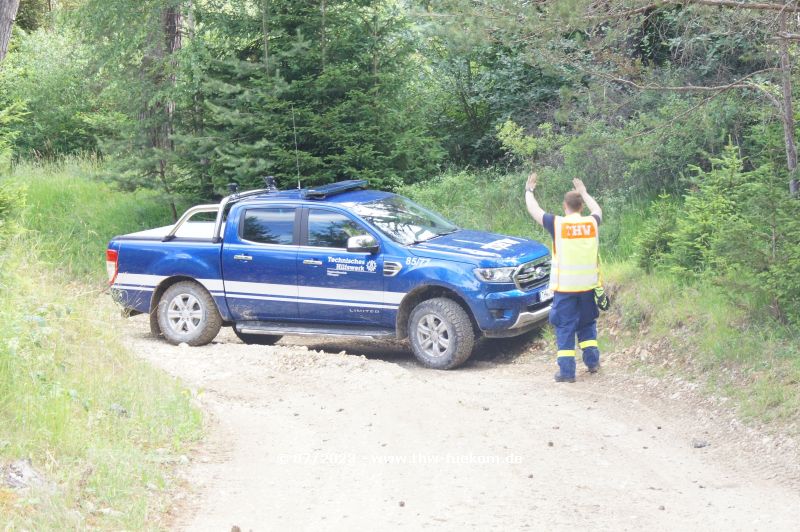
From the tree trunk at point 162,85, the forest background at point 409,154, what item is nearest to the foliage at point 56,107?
the forest background at point 409,154

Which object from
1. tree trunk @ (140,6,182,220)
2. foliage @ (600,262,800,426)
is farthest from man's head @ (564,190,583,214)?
tree trunk @ (140,6,182,220)

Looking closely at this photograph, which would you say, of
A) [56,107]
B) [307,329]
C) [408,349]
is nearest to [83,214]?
[56,107]

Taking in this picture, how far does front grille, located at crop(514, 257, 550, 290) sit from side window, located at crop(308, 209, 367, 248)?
188 cm

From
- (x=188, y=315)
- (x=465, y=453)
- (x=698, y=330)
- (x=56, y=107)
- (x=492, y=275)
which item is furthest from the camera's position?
(x=56, y=107)

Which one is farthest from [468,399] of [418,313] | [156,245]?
[156,245]

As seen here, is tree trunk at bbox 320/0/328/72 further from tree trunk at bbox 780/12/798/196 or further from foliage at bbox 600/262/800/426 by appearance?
tree trunk at bbox 780/12/798/196

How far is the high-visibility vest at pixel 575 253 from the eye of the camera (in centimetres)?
970

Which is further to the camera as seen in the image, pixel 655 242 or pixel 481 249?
pixel 655 242

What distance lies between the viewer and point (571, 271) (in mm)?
9781

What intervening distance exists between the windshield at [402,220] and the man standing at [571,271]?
191 cm

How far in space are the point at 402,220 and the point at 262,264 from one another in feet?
5.81

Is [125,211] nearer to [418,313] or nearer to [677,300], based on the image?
[418,313]

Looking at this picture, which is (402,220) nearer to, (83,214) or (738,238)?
(738,238)

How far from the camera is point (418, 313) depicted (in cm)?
1090
